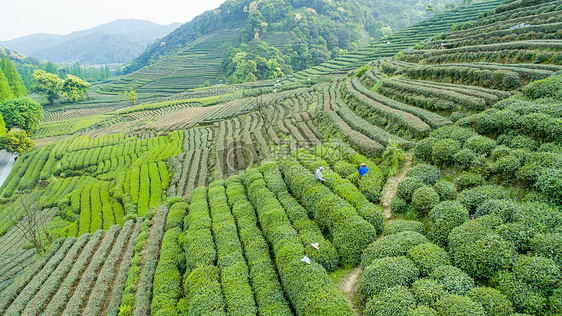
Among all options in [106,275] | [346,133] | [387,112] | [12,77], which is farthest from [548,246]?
[12,77]

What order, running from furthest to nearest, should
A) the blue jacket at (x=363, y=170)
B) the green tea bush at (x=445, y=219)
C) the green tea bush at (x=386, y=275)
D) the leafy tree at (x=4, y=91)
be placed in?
1. the leafy tree at (x=4, y=91)
2. the blue jacket at (x=363, y=170)
3. the green tea bush at (x=445, y=219)
4. the green tea bush at (x=386, y=275)

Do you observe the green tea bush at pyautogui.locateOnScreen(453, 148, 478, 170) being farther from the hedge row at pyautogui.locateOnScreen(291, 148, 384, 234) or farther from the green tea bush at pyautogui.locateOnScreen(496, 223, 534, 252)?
the hedge row at pyautogui.locateOnScreen(291, 148, 384, 234)

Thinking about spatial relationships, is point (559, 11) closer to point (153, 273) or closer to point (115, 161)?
point (153, 273)

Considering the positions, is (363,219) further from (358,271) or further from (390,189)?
(390,189)

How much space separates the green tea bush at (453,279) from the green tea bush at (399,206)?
3.62 metres

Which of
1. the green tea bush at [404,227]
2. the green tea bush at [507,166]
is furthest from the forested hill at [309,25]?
the green tea bush at [507,166]

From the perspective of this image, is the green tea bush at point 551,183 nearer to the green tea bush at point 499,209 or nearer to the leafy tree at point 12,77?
the green tea bush at point 499,209

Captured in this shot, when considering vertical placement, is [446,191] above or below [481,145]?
below

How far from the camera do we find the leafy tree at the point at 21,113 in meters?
49.2

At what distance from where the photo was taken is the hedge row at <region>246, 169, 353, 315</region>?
7.27m

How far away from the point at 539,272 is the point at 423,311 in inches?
107

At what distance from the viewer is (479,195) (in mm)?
8164

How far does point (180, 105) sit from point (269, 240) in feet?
198

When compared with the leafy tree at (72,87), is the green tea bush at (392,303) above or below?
below
